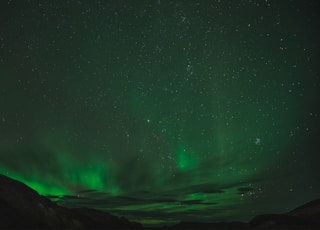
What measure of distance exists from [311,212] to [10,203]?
15258 centimetres

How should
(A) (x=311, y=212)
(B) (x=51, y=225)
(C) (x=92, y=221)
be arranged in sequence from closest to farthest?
(B) (x=51, y=225) < (A) (x=311, y=212) < (C) (x=92, y=221)

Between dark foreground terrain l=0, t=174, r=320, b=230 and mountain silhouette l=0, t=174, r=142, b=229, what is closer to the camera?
dark foreground terrain l=0, t=174, r=320, b=230

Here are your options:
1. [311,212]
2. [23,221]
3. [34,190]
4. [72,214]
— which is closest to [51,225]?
[23,221]

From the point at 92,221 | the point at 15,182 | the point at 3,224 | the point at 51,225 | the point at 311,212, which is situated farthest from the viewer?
the point at 92,221

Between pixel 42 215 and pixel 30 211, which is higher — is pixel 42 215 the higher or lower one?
the lower one

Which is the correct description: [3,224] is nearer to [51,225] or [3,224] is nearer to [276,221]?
[51,225]

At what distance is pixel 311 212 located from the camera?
164 meters

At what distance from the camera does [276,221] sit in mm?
146250

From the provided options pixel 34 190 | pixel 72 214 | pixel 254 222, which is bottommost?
pixel 254 222

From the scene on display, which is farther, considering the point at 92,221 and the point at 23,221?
the point at 92,221

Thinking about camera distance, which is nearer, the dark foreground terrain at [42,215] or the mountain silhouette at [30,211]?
the dark foreground terrain at [42,215]

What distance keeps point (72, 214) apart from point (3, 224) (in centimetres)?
6089

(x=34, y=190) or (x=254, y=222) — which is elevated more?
(x=34, y=190)

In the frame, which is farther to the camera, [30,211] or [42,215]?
[42,215]
